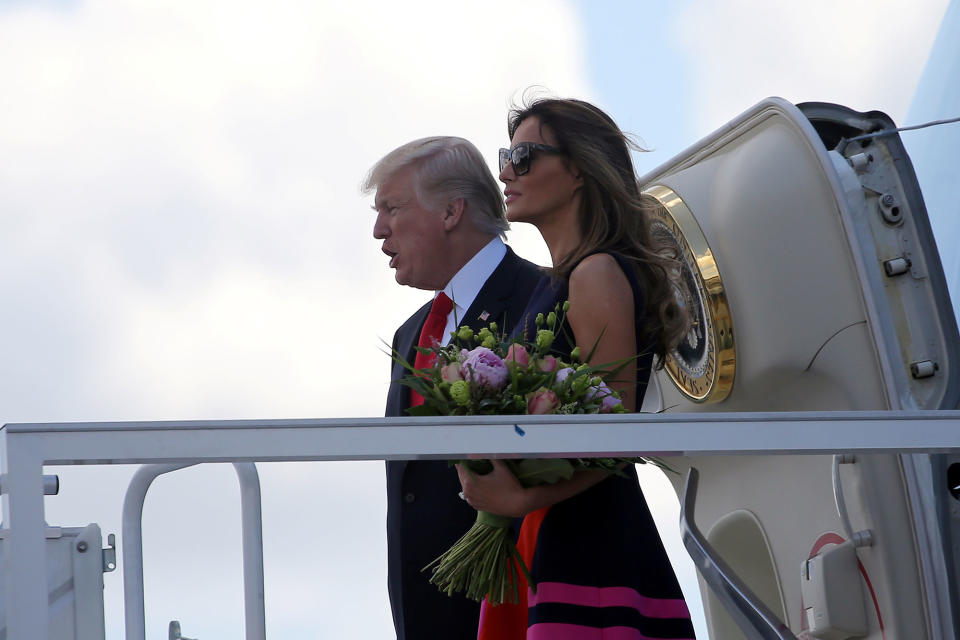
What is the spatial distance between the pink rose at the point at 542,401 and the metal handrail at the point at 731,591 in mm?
750

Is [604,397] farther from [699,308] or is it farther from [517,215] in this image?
[699,308]

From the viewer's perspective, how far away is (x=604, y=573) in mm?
2158

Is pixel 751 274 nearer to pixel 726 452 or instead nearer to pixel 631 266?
pixel 631 266

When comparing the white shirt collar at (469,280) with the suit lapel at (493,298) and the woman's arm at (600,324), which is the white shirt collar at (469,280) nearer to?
the suit lapel at (493,298)

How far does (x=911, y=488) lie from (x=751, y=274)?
636 millimetres

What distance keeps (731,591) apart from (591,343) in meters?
0.64

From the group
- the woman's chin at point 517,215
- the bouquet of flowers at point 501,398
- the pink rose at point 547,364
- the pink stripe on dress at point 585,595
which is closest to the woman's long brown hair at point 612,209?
the woman's chin at point 517,215

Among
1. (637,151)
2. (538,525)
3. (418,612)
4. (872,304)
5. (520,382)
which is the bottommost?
(418,612)

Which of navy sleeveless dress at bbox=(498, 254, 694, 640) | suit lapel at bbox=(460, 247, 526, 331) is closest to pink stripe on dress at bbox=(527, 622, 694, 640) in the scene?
navy sleeveless dress at bbox=(498, 254, 694, 640)

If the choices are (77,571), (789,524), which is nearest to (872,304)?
(789,524)

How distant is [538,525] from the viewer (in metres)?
2.23

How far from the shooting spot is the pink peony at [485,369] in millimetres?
1964

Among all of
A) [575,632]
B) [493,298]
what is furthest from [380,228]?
[575,632]

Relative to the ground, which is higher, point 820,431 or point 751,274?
point 751,274
